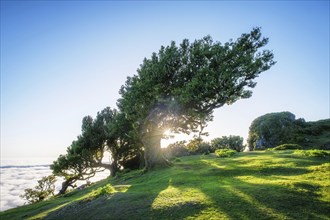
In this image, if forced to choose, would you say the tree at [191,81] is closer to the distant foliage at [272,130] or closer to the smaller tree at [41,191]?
the smaller tree at [41,191]

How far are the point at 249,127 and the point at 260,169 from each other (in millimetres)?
46357

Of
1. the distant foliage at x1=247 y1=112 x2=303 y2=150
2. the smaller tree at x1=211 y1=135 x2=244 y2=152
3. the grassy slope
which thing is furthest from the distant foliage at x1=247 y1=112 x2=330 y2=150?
the grassy slope

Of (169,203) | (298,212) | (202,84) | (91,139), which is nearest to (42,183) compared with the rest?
(91,139)

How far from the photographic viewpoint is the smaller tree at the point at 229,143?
71312 mm

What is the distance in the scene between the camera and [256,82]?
2950 cm

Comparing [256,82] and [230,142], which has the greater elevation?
[256,82]

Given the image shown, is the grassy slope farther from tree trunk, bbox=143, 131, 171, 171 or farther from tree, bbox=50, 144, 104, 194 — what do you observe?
tree, bbox=50, 144, 104, 194

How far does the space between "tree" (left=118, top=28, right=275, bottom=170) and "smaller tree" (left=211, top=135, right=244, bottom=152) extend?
40.2 m

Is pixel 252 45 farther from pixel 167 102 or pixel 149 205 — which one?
pixel 149 205

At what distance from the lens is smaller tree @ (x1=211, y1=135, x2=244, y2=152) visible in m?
71.3

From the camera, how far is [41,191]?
46719 mm

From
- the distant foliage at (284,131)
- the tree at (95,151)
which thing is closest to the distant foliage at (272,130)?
the distant foliage at (284,131)

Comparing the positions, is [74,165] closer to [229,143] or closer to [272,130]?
[229,143]

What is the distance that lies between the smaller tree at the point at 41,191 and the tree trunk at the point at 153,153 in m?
25.3
